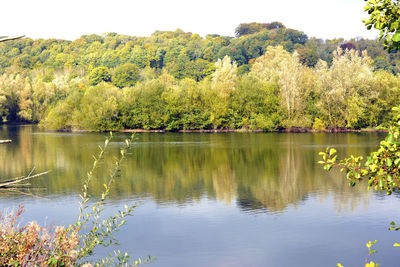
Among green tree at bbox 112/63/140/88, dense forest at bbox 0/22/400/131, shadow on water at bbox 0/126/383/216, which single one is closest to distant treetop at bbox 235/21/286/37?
green tree at bbox 112/63/140/88

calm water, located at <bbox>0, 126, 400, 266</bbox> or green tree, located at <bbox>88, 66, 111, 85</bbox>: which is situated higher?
green tree, located at <bbox>88, 66, 111, 85</bbox>

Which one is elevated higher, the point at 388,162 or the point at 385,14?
the point at 385,14

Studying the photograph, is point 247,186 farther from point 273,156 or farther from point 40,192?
point 273,156

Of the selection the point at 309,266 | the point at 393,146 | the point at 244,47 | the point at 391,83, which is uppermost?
the point at 244,47

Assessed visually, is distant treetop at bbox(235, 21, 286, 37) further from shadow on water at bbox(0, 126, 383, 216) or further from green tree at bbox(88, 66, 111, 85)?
shadow on water at bbox(0, 126, 383, 216)

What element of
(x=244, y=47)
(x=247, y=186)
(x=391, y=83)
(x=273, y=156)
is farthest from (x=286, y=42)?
(x=247, y=186)

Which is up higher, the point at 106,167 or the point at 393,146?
the point at 393,146

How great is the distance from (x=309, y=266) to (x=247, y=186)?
10.6 metres

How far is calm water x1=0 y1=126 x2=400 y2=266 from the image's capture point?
43.8 feet

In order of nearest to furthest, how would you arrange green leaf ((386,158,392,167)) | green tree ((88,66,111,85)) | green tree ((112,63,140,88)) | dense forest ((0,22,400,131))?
green leaf ((386,158,392,167)) < dense forest ((0,22,400,131)) < green tree ((112,63,140,88)) < green tree ((88,66,111,85))

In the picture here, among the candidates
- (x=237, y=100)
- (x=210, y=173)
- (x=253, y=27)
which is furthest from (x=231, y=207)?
(x=253, y=27)

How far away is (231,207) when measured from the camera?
60.8 feet

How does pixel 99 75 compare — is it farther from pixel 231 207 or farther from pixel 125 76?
pixel 231 207

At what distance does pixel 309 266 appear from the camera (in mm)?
12336
